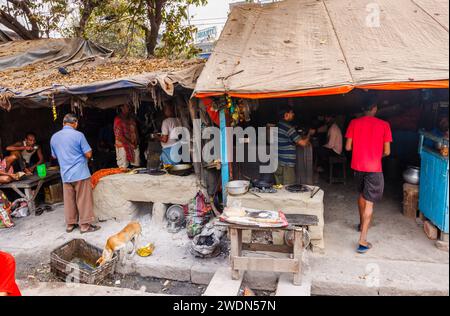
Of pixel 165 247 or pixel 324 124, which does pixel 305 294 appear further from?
pixel 324 124

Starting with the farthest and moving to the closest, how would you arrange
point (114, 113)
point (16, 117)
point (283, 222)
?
point (114, 113) → point (16, 117) → point (283, 222)

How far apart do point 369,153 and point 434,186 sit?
1140 millimetres

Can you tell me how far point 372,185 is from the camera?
459 cm

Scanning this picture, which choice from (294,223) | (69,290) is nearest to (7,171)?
(69,290)

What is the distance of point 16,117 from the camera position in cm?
833

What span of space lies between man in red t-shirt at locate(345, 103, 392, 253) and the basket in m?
3.42

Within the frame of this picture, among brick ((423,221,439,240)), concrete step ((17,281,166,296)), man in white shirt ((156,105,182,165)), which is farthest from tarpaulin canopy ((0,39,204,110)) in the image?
brick ((423,221,439,240))

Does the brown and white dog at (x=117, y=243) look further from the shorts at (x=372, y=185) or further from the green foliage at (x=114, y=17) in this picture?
the green foliage at (x=114, y=17)

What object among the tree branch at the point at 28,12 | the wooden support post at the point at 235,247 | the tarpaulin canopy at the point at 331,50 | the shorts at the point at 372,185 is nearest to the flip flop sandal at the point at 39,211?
the tarpaulin canopy at the point at 331,50

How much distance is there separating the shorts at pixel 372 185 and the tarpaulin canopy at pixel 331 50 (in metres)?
1.14

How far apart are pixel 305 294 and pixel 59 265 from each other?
10.6 feet

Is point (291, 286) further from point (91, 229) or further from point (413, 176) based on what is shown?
point (91, 229)

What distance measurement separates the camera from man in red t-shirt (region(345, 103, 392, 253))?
4512 mm
